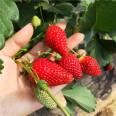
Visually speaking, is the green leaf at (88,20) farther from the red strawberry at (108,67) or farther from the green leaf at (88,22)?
the red strawberry at (108,67)

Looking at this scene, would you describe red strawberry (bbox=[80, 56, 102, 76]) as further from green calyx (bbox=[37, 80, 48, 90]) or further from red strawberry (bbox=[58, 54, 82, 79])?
green calyx (bbox=[37, 80, 48, 90])

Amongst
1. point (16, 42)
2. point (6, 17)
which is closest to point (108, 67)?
point (16, 42)

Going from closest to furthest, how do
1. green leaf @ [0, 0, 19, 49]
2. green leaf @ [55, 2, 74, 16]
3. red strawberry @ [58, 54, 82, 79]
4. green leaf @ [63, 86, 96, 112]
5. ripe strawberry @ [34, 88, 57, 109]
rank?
1. green leaf @ [0, 0, 19, 49]
2. ripe strawberry @ [34, 88, 57, 109]
3. red strawberry @ [58, 54, 82, 79]
4. green leaf @ [55, 2, 74, 16]
5. green leaf @ [63, 86, 96, 112]

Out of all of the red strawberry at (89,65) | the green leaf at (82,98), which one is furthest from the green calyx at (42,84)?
the green leaf at (82,98)

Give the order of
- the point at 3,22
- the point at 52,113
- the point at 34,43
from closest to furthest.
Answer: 1. the point at 3,22
2. the point at 34,43
3. the point at 52,113

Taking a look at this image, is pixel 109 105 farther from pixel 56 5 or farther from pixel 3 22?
pixel 3 22

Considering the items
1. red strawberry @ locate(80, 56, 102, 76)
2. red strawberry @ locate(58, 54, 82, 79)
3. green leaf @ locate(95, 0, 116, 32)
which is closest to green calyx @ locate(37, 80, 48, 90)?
red strawberry @ locate(58, 54, 82, 79)

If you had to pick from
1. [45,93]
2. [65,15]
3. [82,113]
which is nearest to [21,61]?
[45,93]
